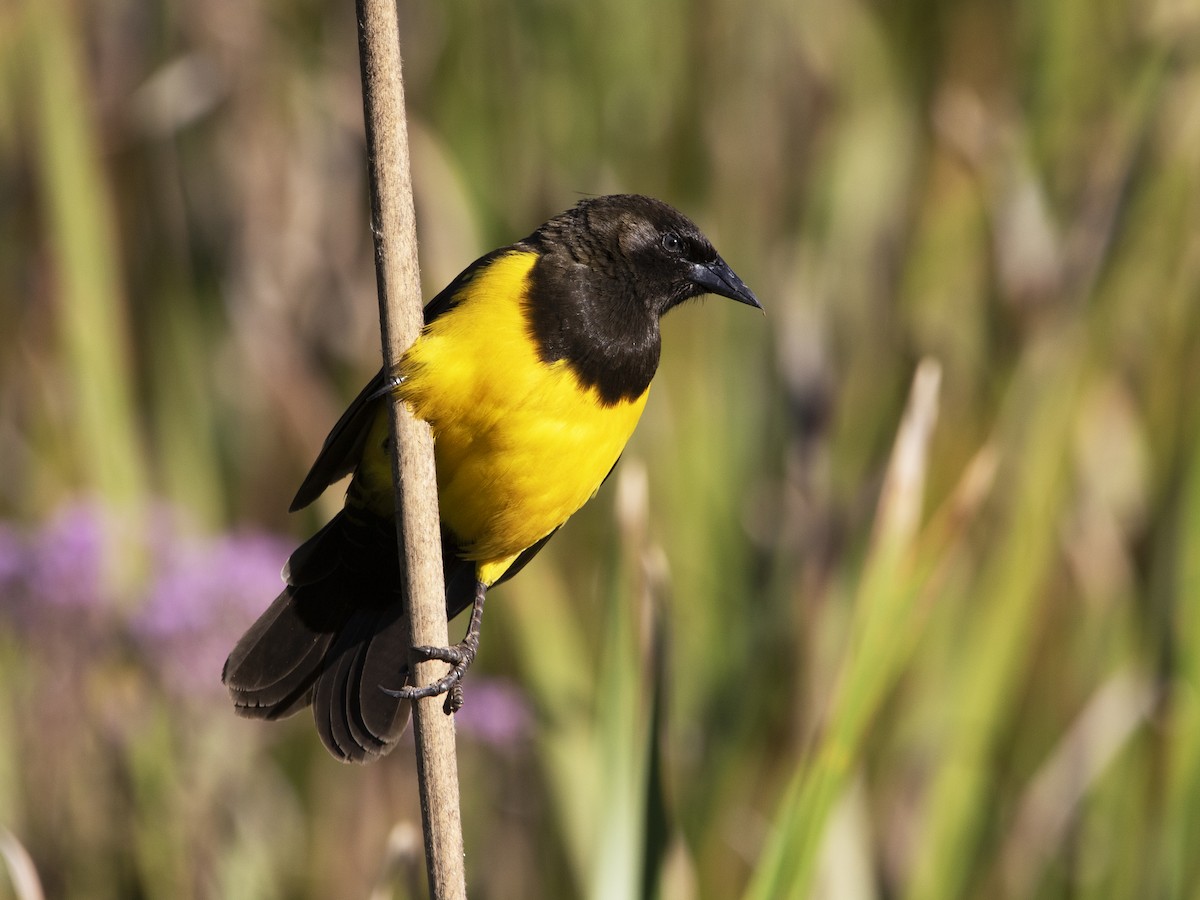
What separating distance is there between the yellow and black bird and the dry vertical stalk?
229 millimetres

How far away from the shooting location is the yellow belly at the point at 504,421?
2.03 meters

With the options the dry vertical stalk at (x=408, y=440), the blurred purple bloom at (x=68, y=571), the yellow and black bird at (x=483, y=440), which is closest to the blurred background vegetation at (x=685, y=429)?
the blurred purple bloom at (x=68, y=571)

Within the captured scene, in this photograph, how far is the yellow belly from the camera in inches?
79.9

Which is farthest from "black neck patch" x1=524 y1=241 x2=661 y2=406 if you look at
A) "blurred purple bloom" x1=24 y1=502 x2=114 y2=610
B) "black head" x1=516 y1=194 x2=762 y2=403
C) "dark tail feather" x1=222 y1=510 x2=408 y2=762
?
"blurred purple bloom" x1=24 y1=502 x2=114 y2=610

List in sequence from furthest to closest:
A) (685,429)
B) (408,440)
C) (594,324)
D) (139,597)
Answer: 1. (685,429)
2. (139,597)
3. (594,324)
4. (408,440)

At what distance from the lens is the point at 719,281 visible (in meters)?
2.40

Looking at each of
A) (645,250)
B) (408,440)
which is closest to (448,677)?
(408,440)

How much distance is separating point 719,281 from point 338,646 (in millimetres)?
875

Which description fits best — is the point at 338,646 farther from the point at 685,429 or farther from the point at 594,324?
the point at 685,429

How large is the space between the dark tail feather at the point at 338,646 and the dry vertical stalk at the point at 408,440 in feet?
1.72

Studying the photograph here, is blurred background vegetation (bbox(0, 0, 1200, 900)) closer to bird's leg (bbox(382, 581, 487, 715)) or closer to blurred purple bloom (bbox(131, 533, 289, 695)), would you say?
blurred purple bloom (bbox(131, 533, 289, 695))

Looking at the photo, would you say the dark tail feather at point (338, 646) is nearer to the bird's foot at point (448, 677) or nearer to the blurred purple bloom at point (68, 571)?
the bird's foot at point (448, 677)

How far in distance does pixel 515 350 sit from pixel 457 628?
52.2 inches

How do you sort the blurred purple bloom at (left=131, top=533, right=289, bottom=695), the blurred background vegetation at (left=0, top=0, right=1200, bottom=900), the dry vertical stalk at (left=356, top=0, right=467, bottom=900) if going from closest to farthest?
the dry vertical stalk at (left=356, top=0, right=467, bottom=900)
the blurred purple bloom at (left=131, top=533, right=289, bottom=695)
the blurred background vegetation at (left=0, top=0, right=1200, bottom=900)
